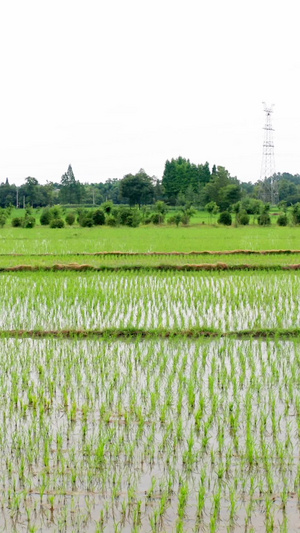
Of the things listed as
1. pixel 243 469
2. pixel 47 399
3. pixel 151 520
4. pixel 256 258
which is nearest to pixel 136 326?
pixel 47 399

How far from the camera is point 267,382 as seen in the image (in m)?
4.82

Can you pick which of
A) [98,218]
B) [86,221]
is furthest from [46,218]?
[98,218]

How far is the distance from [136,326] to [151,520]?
12.7 feet

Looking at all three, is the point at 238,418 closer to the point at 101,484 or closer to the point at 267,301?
the point at 101,484

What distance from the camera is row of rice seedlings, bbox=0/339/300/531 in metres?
2.90

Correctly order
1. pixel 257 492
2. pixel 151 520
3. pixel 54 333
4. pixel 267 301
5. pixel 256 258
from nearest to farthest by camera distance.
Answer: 1. pixel 151 520
2. pixel 257 492
3. pixel 54 333
4. pixel 267 301
5. pixel 256 258

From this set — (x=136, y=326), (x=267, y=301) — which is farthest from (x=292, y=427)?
(x=267, y=301)

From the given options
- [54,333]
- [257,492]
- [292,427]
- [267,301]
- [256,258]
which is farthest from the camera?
[256,258]

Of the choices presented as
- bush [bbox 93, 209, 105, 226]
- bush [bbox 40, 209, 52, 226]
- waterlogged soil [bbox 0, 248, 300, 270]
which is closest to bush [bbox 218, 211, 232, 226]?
bush [bbox 93, 209, 105, 226]

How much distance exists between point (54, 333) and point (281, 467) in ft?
11.9

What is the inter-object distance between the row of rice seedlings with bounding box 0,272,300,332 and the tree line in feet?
111

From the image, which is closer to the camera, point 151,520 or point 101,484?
point 151,520

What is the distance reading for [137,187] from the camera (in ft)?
160

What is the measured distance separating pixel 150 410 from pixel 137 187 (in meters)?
45.1
